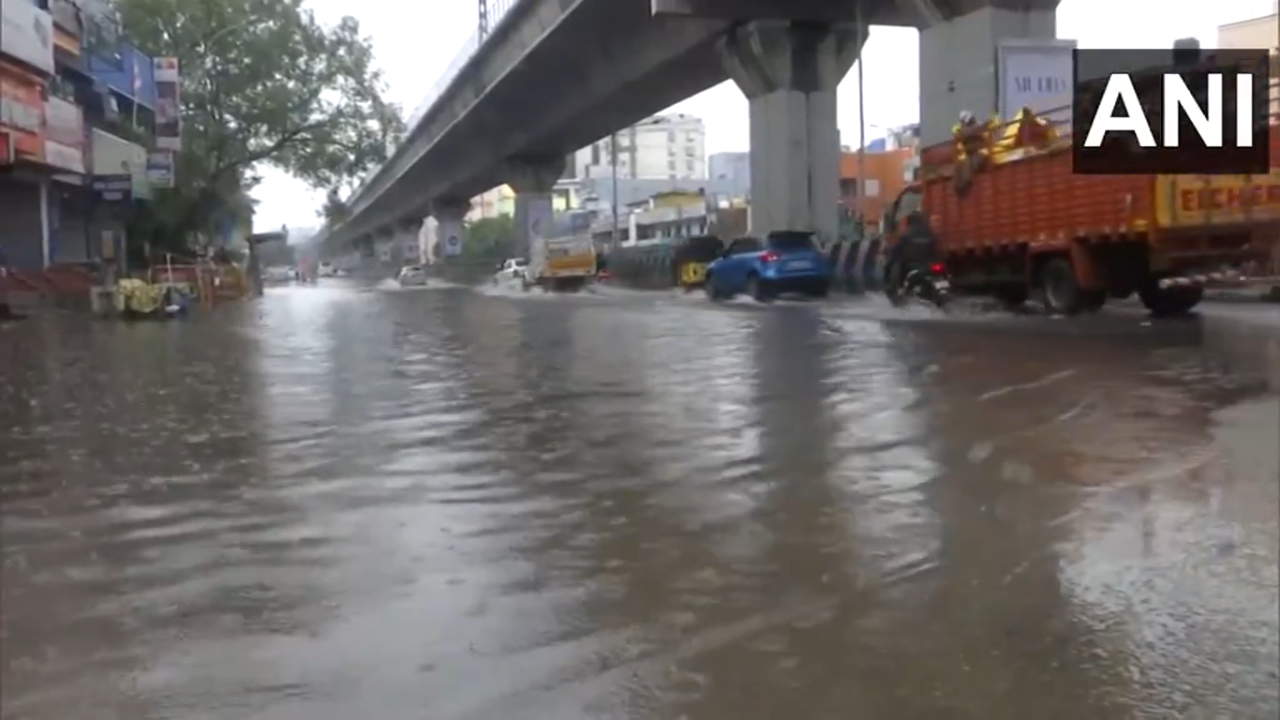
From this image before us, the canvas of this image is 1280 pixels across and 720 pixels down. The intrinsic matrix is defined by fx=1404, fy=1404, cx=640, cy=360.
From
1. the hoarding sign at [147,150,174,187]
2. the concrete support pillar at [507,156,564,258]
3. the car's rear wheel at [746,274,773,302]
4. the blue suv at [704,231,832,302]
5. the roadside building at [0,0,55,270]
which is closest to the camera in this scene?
the roadside building at [0,0,55,270]

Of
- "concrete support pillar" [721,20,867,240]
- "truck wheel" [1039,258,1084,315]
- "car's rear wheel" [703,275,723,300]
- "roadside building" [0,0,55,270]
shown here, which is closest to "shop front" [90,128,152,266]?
"roadside building" [0,0,55,270]

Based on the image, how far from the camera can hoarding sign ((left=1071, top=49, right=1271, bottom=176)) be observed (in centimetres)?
1423

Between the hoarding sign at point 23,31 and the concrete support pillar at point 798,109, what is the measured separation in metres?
22.9

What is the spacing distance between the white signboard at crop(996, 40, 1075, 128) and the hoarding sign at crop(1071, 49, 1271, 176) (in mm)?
6565

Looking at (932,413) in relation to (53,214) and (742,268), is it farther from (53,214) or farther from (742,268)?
(53,214)

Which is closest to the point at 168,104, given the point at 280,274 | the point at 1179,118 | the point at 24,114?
the point at 24,114

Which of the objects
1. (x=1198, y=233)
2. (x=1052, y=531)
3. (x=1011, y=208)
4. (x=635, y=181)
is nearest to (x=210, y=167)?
(x=1011, y=208)

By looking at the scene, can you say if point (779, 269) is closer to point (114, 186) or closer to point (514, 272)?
point (114, 186)

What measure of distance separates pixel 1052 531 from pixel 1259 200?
11629 millimetres

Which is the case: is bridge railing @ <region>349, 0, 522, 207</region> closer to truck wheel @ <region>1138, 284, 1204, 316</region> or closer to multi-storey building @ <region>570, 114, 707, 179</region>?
truck wheel @ <region>1138, 284, 1204, 316</region>

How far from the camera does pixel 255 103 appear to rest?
4381 cm

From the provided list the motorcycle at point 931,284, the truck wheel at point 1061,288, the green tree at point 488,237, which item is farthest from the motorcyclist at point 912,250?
the green tree at point 488,237

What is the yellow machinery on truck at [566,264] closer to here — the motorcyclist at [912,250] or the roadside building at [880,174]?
the roadside building at [880,174]

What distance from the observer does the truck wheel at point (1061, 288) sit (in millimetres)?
18281
